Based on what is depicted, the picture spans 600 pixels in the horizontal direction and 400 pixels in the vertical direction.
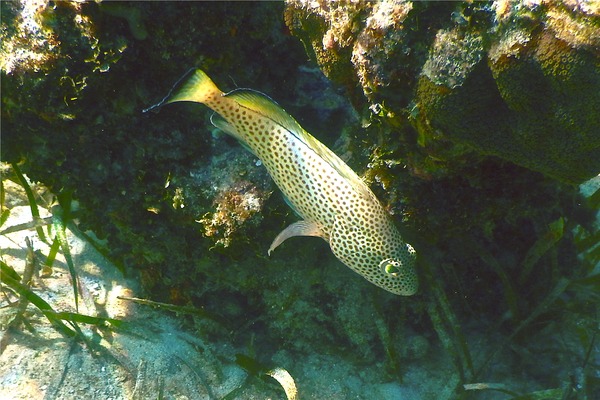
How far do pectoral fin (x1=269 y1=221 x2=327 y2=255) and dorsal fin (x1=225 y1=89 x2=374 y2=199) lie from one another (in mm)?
409

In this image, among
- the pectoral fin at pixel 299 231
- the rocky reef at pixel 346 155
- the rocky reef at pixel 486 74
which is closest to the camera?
the rocky reef at pixel 486 74

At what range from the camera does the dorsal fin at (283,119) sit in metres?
2.77

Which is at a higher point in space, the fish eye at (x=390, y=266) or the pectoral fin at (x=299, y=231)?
the pectoral fin at (x=299, y=231)

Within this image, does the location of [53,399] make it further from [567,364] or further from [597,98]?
[567,364]

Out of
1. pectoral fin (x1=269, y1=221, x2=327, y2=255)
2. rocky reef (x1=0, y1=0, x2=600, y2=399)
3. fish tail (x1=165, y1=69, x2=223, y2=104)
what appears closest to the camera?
rocky reef (x1=0, y1=0, x2=600, y2=399)

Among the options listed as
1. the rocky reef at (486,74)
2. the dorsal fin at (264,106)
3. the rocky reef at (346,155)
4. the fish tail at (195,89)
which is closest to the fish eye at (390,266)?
the rocky reef at (346,155)

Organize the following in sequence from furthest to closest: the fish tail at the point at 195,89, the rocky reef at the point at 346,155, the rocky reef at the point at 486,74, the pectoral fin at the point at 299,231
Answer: the pectoral fin at the point at 299,231 < the fish tail at the point at 195,89 < the rocky reef at the point at 346,155 < the rocky reef at the point at 486,74

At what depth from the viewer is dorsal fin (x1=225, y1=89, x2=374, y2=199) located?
2773 millimetres

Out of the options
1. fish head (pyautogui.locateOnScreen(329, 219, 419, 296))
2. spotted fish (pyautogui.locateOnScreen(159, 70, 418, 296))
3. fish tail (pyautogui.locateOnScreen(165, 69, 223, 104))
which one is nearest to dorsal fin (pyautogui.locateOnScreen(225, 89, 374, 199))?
spotted fish (pyautogui.locateOnScreen(159, 70, 418, 296))

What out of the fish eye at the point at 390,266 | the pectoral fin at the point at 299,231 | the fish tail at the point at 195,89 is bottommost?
the fish eye at the point at 390,266

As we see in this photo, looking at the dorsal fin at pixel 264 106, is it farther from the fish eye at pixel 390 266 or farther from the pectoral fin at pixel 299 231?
the fish eye at pixel 390 266

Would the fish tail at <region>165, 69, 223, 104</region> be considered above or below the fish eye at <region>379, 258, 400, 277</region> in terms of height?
above

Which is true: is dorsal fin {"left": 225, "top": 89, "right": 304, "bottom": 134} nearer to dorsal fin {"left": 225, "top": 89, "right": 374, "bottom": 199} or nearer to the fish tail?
dorsal fin {"left": 225, "top": 89, "right": 374, "bottom": 199}

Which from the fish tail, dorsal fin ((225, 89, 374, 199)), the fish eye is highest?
the fish tail
